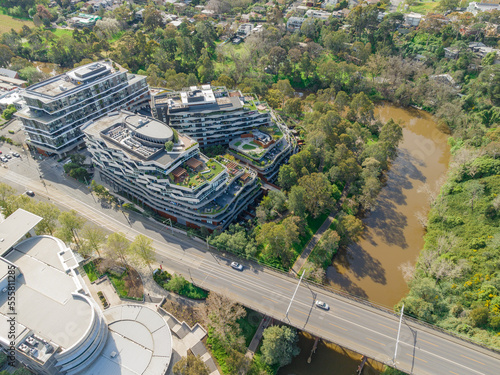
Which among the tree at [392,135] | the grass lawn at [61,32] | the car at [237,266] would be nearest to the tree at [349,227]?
the car at [237,266]

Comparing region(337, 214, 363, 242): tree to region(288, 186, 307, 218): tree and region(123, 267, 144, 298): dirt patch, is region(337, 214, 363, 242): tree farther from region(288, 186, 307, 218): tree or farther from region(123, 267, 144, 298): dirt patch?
region(123, 267, 144, 298): dirt patch

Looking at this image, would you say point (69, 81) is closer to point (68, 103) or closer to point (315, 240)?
point (68, 103)

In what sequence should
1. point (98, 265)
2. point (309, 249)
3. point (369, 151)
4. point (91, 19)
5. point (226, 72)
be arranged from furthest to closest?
1. point (91, 19)
2. point (226, 72)
3. point (369, 151)
4. point (309, 249)
5. point (98, 265)

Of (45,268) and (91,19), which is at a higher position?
(91,19)

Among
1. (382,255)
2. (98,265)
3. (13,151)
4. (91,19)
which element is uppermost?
(91,19)

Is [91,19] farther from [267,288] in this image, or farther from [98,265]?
[267,288]

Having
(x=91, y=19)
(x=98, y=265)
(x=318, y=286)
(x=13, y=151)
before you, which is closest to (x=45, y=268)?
(x=98, y=265)

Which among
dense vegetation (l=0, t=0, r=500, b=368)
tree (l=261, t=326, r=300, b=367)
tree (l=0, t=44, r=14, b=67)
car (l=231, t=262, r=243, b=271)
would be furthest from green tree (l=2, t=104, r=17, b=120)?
tree (l=261, t=326, r=300, b=367)
